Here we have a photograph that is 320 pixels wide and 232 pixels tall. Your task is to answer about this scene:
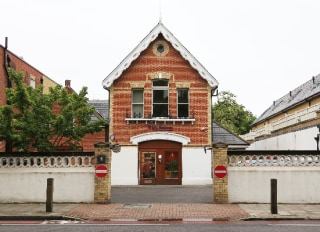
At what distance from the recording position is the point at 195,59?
25156mm

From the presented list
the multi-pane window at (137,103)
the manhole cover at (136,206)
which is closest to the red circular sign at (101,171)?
the manhole cover at (136,206)

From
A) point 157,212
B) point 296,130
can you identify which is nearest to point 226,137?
point 296,130

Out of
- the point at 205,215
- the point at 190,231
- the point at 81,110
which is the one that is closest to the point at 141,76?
the point at 81,110

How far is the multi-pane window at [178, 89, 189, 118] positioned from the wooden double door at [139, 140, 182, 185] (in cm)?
184

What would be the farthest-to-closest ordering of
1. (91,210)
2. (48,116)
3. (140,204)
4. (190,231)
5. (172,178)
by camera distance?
(172,178)
(48,116)
(140,204)
(91,210)
(190,231)

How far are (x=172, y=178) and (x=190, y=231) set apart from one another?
14962 millimetres

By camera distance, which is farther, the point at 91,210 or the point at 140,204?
the point at 140,204

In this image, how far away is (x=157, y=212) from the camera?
12852 mm

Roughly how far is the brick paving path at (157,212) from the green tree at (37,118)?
12.3ft

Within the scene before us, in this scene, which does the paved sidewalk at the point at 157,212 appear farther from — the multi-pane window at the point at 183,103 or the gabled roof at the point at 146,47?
the gabled roof at the point at 146,47

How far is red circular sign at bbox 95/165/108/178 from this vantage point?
49.5ft

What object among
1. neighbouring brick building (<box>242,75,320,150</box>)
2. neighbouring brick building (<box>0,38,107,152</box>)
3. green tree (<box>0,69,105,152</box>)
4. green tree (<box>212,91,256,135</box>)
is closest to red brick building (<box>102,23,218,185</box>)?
neighbouring brick building (<box>0,38,107,152</box>)

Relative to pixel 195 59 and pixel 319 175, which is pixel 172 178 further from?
pixel 319 175

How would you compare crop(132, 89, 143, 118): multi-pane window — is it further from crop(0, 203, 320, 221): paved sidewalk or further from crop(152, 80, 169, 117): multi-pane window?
crop(0, 203, 320, 221): paved sidewalk
